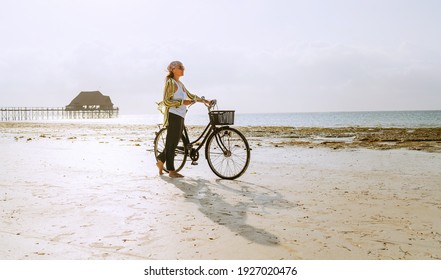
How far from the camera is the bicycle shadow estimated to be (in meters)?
3.48

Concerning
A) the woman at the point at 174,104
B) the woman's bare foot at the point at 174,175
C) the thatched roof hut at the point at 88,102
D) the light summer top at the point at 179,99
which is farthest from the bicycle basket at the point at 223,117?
the thatched roof hut at the point at 88,102

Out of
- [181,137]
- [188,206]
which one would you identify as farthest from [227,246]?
[181,137]

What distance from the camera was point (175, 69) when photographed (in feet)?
21.7

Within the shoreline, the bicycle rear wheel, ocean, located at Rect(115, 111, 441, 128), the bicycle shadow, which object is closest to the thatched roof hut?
ocean, located at Rect(115, 111, 441, 128)

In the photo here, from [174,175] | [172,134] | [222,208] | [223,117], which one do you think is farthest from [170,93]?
[222,208]

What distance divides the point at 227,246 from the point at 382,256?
1242 mm

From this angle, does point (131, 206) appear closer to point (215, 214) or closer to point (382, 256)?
point (215, 214)

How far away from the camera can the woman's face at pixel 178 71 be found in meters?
6.64

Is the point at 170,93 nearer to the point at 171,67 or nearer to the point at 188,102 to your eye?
the point at 188,102

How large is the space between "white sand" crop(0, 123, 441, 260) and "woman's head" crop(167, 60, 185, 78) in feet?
6.08

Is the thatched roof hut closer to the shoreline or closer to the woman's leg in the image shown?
the shoreline

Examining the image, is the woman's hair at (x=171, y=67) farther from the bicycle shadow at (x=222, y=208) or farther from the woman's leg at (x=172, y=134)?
the bicycle shadow at (x=222, y=208)

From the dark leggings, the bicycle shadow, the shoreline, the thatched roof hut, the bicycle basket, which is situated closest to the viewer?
the bicycle shadow
